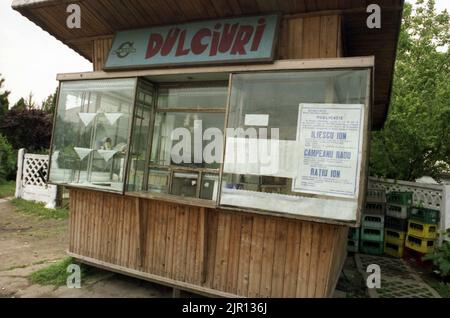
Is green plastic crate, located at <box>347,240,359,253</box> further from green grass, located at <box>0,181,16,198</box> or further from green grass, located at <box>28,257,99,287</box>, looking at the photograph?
green grass, located at <box>0,181,16,198</box>

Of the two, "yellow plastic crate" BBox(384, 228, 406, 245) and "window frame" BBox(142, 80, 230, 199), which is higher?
"window frame" BBox(142, 80, 230, 199)

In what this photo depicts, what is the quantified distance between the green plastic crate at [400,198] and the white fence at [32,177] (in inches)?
423

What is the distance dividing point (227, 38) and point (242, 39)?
23 cm

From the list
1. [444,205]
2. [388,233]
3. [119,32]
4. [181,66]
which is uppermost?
[119,32]

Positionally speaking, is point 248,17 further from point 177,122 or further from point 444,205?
point 444,205

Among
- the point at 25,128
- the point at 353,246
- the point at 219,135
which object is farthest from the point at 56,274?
the point at 25,128

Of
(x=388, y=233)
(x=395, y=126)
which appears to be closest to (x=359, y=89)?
(x=388, y=233)

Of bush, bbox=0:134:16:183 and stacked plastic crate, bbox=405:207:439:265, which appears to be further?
bush, bbox=0:134:16:183

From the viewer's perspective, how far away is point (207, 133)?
501 centimetres

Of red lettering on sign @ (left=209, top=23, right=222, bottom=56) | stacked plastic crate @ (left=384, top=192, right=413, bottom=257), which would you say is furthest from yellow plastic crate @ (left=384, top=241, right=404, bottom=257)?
red lettering on sign @ (left=209, top=23, right=222, bottom=56)

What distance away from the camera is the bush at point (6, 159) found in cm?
1474

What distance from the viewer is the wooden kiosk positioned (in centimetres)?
384

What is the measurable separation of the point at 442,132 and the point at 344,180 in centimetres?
1050

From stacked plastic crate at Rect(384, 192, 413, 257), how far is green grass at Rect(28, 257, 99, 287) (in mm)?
7082
